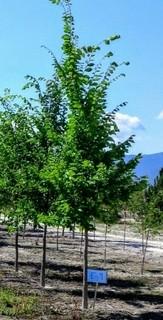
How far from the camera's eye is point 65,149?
16.5 metres

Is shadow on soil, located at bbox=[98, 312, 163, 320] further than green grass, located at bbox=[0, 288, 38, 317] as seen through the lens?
Yes

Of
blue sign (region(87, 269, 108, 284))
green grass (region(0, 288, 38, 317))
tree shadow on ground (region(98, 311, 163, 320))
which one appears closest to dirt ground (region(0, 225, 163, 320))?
tree shadow on ground (region(98, 311, 163, 320))

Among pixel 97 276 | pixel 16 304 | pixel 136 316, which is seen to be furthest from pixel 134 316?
pixel 16 304

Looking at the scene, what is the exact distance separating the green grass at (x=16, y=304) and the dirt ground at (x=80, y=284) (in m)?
0.22

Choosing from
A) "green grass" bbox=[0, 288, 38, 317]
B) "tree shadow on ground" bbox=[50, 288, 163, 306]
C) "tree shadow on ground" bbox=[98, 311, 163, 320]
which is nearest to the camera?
"green grass" bbox=[0, 288, 38, 317]

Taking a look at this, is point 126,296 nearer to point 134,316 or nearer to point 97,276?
point 134,316

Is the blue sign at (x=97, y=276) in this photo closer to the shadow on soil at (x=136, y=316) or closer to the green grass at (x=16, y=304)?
the shadow on soil at (x=136, y=316)

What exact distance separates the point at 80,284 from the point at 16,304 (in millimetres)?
6718

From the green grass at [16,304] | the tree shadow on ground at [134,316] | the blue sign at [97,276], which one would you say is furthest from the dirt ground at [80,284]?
the blue sign at [97,276]

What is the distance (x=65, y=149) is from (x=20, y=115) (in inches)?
231

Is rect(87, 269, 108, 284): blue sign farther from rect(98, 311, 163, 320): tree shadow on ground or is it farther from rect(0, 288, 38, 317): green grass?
rect(0, 288, 38, 317): green grass

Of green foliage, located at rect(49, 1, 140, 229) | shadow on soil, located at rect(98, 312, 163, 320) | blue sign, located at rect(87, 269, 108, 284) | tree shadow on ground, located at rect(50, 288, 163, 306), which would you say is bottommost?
shadow on soil, located at rect(98, 312, 163, 320)

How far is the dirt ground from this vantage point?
55.0 ft

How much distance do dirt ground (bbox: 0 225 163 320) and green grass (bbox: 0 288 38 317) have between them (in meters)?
0.22
